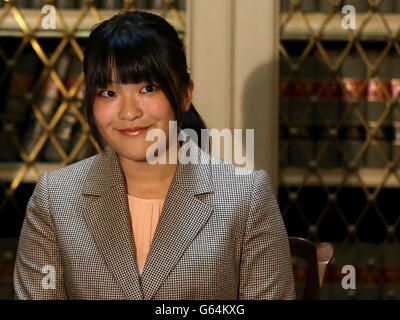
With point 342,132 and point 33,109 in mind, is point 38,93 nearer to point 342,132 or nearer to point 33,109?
point 33,109

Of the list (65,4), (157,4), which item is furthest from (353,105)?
(65,4)

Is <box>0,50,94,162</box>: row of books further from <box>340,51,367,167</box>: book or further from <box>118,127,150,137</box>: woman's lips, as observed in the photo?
<box>118,127,150,137</box>: woman's lips

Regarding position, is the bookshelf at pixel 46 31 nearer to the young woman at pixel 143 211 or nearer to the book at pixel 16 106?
the book at pixel 16 106

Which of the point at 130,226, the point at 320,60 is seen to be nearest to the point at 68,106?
the point at 320,60

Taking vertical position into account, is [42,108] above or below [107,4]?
below

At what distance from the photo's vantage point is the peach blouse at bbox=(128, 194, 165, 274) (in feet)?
3.36

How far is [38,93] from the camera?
1.83m

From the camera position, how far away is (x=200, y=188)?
105cm

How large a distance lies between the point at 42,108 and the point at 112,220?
0.90 meters

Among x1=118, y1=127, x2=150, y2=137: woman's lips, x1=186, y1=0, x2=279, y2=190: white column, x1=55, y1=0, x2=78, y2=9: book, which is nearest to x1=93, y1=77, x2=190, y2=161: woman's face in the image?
x1=118, y1=127, x2=150, y2=137: woman's lips

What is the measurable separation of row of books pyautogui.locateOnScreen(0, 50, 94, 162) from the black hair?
88 cm

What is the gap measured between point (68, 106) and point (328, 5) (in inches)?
29.2

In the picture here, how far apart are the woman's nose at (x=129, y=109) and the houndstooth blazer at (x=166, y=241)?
0.13 m
